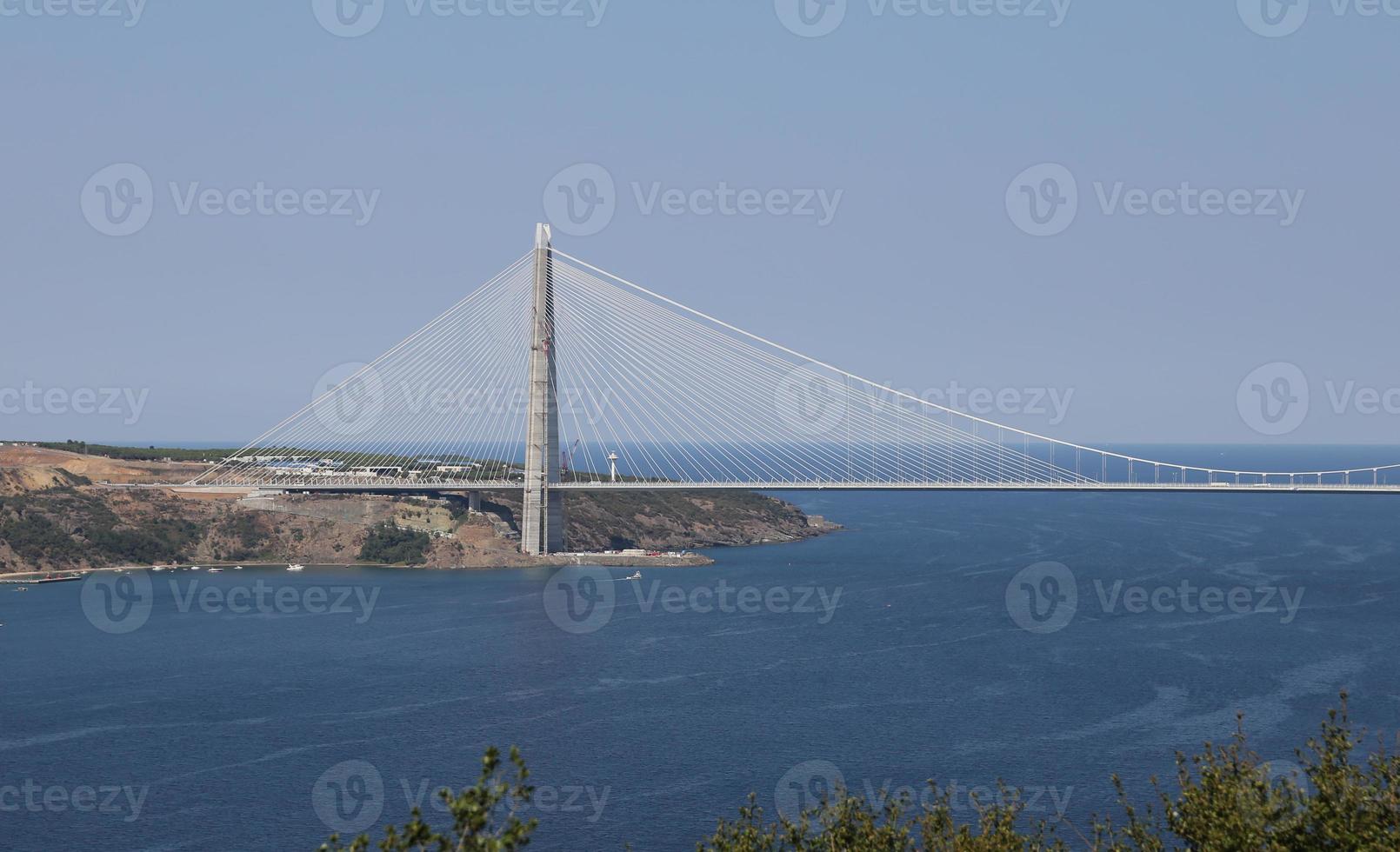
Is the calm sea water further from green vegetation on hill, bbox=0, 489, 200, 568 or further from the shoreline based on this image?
green vegetation on hill, bbox=0, 489, 200, 568

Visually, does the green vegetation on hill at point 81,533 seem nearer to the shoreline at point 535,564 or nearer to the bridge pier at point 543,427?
the shoreline at point 535,564

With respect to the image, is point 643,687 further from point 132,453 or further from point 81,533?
point 132,453

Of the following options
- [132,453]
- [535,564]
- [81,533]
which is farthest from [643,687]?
[132,453]

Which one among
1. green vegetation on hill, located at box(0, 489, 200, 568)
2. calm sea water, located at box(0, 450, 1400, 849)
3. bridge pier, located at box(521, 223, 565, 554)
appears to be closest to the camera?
calm sea water, located at box(0, 450, 1400, 849)

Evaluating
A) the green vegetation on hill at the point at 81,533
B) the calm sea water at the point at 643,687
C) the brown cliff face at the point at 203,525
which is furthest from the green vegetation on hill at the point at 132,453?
the calm sea water at the point at 643,687

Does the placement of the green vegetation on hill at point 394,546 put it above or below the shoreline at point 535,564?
above

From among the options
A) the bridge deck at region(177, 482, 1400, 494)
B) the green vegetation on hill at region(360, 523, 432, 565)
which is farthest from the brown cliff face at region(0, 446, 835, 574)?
the bridge deck at region(177, 482, 1400, 494)
